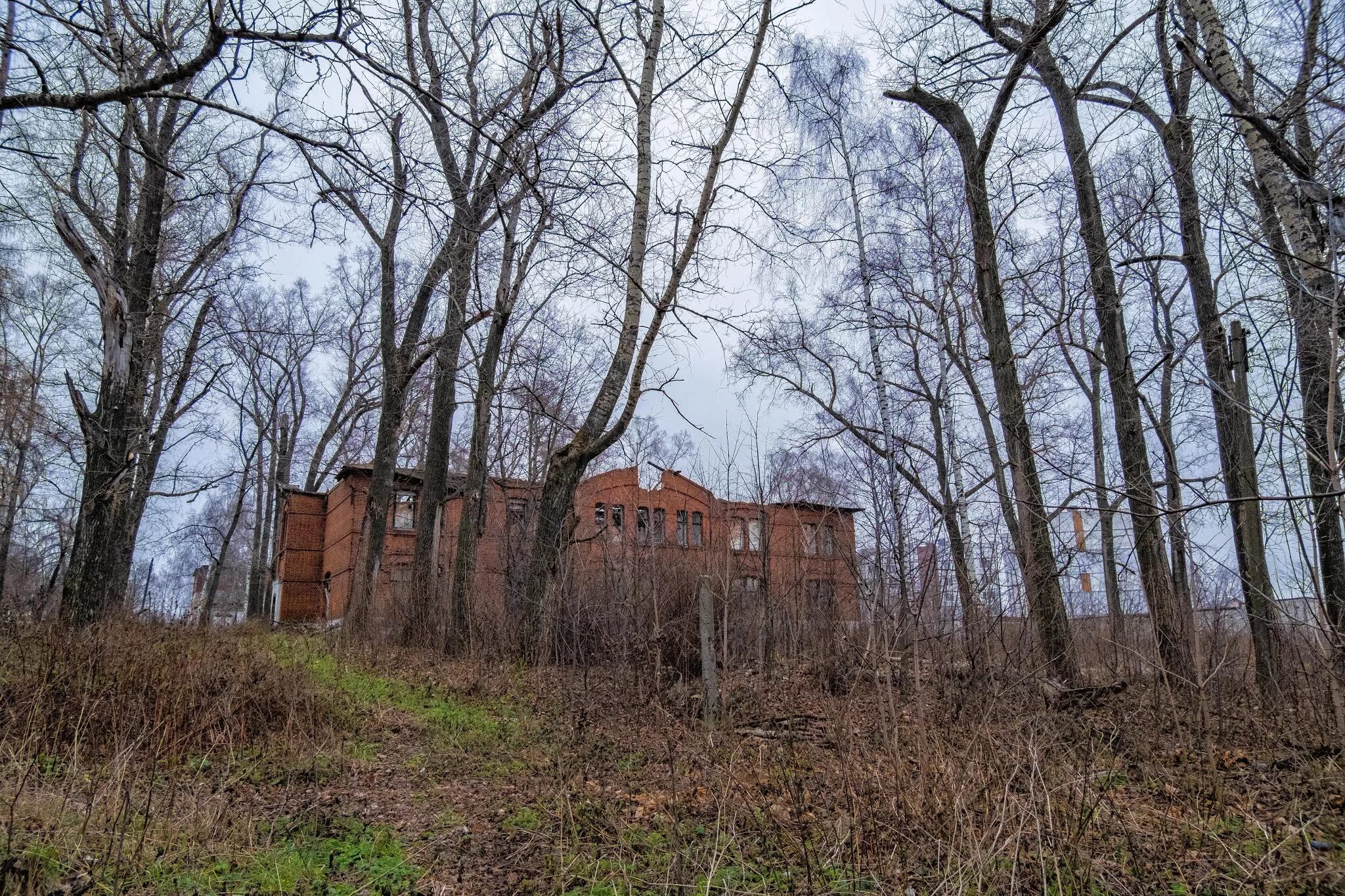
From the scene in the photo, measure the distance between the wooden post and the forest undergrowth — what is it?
0.80 feet

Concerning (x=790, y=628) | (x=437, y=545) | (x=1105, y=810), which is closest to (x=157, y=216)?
(x=437, y=545)

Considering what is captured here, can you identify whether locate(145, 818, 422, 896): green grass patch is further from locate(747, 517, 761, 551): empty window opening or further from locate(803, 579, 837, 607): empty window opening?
locate(747, 517, 761, 551): empty window opening

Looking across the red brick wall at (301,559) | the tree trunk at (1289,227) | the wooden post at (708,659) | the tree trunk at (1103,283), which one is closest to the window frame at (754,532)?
the wooden post at (708,659)

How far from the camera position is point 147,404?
1725 centimetres

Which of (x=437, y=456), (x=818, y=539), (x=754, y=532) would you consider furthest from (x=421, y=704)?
(x=437, y=456)

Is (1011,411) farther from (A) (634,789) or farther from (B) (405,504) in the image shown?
(B) (405,504)

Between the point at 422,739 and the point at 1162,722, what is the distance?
19.9 feet

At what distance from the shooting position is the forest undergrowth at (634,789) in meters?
3.33

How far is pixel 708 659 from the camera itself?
706 centimetres

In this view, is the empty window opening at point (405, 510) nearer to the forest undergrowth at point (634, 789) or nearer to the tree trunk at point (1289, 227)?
the forest undergrowth at point (634, 789)

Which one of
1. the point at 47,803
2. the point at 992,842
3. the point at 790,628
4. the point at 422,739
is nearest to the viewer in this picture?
the point at 992,842

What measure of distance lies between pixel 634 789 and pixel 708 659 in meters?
1.93

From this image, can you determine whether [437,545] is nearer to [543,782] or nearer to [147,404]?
[543,782]

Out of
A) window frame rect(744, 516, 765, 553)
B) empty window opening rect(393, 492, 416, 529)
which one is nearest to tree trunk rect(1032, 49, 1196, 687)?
window frame rect(744, 516, 765, 553)
